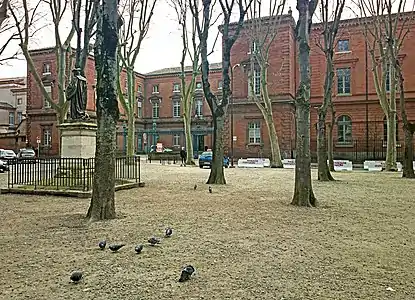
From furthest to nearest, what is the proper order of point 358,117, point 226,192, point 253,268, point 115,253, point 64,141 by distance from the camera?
point 358,117 → point 64,141 → point 226,192 → point 115,253 → point 253,268

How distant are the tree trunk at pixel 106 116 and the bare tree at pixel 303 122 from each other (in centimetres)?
461

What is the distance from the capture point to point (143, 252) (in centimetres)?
585

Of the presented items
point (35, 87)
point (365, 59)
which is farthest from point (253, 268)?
point (35, 87)

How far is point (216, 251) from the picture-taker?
5934 millimetres

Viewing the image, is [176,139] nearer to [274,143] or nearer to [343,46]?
[343,46]

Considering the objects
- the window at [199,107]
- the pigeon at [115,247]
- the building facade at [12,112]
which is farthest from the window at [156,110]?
the pigeon at [115,247]

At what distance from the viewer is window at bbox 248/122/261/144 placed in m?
39.5

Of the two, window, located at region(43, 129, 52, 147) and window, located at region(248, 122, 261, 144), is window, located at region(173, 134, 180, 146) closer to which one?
window, located at region(43, 129, 52, 147)

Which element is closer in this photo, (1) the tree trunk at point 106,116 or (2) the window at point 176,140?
(1) the tree trunk at point 106,116

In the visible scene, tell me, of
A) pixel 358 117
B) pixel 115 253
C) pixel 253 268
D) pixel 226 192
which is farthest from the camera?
pixel 358 117

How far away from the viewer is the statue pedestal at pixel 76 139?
560 inches

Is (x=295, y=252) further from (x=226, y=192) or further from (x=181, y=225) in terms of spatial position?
(x=226, y=192)

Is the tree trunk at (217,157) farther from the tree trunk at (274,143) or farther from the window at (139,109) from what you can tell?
the window at (139,109)

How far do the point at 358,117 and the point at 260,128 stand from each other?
8.82 meters
